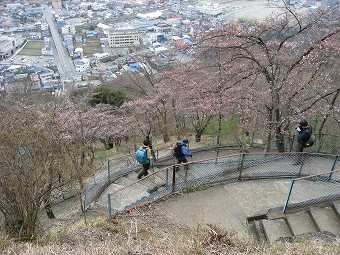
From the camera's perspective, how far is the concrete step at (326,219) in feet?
20.3

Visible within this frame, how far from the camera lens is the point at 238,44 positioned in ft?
33.7

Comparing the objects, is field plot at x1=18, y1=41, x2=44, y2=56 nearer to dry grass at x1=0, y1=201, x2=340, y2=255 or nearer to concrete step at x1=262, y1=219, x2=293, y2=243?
dry grass at x1=0, y1=201, x2=340, y2=255

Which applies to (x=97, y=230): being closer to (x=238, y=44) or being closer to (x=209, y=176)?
(x=209, y=176)

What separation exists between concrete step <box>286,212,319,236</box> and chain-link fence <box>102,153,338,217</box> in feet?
6.29

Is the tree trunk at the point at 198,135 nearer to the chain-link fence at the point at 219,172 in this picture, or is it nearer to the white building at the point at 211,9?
the chain-link fence at the point at 219,172

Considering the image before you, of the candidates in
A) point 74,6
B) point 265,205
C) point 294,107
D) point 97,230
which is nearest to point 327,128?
point 294,107

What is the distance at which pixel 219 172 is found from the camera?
873 cm

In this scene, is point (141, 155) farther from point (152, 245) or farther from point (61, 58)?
point (61, 58)

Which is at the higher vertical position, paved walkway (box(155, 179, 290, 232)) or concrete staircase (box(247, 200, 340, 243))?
concrete staircase (box(247, 200, 340, 243))

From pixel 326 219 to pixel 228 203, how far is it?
2.21 m

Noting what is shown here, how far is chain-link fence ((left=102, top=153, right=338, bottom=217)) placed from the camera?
316 inches

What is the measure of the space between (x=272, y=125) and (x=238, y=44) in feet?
9.73

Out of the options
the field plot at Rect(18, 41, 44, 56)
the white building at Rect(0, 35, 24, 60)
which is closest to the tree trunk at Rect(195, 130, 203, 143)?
the field plot at Rect(18, 41, 44, 56)

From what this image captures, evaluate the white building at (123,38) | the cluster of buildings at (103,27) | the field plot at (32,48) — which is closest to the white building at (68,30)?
the cluster of buildings at (103,27)
